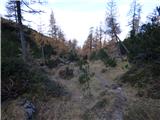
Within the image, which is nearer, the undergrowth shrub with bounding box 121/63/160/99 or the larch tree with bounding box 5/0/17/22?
the undergrowth shrub with bounding box 121/63/160/99

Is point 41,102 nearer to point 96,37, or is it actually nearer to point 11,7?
point 11,7

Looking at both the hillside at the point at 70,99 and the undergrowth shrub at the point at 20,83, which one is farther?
the undergrowth shrub at the point at 20,83

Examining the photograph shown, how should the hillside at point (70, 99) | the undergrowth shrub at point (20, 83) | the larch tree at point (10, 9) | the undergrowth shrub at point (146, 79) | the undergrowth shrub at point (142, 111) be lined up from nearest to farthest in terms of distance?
the undergrowth shrub at point (142, 111)
the hillside at point (70, 99)
the undergrowth shrub at point (20, 83)
the undergrowth shrub at point (146, 79)
the larch tree at point (10, 9)

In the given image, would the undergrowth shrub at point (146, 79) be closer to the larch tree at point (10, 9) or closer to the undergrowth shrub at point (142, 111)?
the undergrowth shrub at point (142, 111)

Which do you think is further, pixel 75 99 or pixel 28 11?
pixel 28 11

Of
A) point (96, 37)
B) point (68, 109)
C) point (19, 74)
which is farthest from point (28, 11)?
point (96, 37)

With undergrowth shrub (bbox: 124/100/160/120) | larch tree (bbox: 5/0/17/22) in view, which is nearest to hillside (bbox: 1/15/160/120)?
undergrowth shrub (bbox: 124/100/160/120)

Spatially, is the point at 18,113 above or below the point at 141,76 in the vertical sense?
below

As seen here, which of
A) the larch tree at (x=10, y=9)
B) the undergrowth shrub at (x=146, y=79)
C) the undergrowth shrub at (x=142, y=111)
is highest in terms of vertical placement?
the larch tree at (x=10, y=9)

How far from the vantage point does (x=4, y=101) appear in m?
10.4

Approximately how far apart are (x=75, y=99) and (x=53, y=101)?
1282 millimetres

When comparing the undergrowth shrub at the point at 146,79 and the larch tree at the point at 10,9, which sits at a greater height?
the larch tree at the point at 10,9

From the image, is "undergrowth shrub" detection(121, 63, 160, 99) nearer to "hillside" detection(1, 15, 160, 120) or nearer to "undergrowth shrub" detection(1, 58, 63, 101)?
"hillside" detection(1, 15, 160, 120)

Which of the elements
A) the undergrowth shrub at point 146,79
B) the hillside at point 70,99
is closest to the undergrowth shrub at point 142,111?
the hillside at point 70,99
